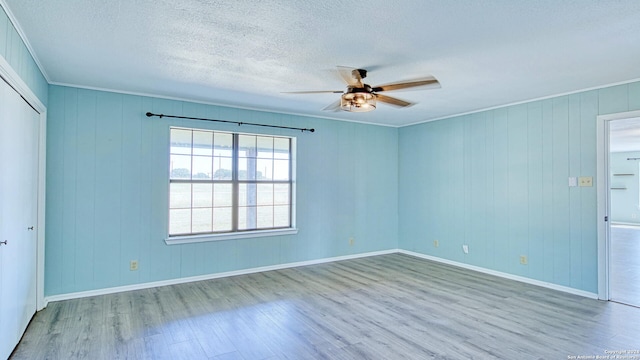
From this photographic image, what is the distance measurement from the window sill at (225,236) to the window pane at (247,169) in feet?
2.68

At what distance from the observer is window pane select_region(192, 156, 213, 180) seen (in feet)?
15.4

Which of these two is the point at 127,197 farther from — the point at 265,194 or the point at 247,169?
the point at 265,194

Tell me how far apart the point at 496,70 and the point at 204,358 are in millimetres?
3651

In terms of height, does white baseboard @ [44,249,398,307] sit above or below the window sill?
below

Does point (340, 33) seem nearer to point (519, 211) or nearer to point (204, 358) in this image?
point (204, 358)

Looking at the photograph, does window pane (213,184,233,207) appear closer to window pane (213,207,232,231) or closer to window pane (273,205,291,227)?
window pane (213,207,232,231)

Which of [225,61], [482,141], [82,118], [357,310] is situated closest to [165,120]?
[82,118]

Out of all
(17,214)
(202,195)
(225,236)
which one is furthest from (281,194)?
(17,214)

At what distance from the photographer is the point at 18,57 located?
2564 millimetres

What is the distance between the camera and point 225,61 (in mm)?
3117

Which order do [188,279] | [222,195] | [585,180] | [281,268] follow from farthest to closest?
[281,268] < [222,195] < [188,279] < [585,180]

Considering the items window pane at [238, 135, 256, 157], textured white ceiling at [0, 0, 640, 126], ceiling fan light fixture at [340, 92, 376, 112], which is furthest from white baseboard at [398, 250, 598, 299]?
window pane at [238, 135, 256, 157]

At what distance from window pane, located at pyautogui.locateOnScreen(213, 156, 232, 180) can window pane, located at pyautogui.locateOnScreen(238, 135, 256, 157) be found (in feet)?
0.77

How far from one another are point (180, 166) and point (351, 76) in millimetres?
2826
